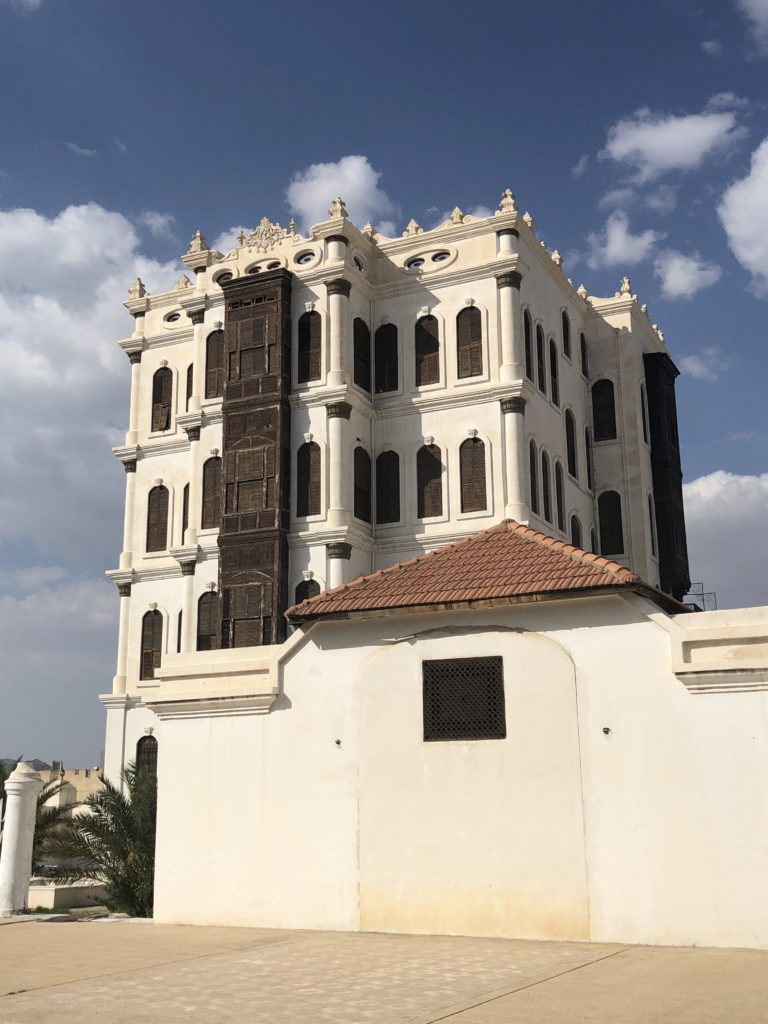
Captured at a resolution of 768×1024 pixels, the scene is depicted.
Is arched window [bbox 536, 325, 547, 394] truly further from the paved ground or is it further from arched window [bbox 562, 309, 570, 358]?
the paved ground

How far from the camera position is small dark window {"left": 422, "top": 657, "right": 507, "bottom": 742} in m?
13.9

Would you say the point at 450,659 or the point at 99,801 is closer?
the point at 450,659

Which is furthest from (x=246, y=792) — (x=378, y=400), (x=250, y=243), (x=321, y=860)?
(x=250, y=243)

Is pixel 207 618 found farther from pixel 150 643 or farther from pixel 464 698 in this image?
pixel 464 698

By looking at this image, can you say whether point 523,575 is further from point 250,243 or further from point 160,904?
point 250,243

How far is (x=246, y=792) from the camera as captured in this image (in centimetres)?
1508

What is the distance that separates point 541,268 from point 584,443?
617 cm

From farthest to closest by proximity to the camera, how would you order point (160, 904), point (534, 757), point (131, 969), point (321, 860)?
point (160, 904), point (321, 860), point (534, 757), point (131, 969)

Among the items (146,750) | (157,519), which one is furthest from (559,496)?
(146,750)

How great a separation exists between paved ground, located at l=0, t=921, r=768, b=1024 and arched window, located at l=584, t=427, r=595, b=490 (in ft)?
84.0

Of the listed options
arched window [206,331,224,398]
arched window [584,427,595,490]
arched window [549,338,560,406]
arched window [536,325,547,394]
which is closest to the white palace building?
arched window [536,325,547,394]

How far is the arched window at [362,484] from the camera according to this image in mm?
32344

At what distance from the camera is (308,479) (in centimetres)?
3194

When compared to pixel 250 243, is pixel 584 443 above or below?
below
